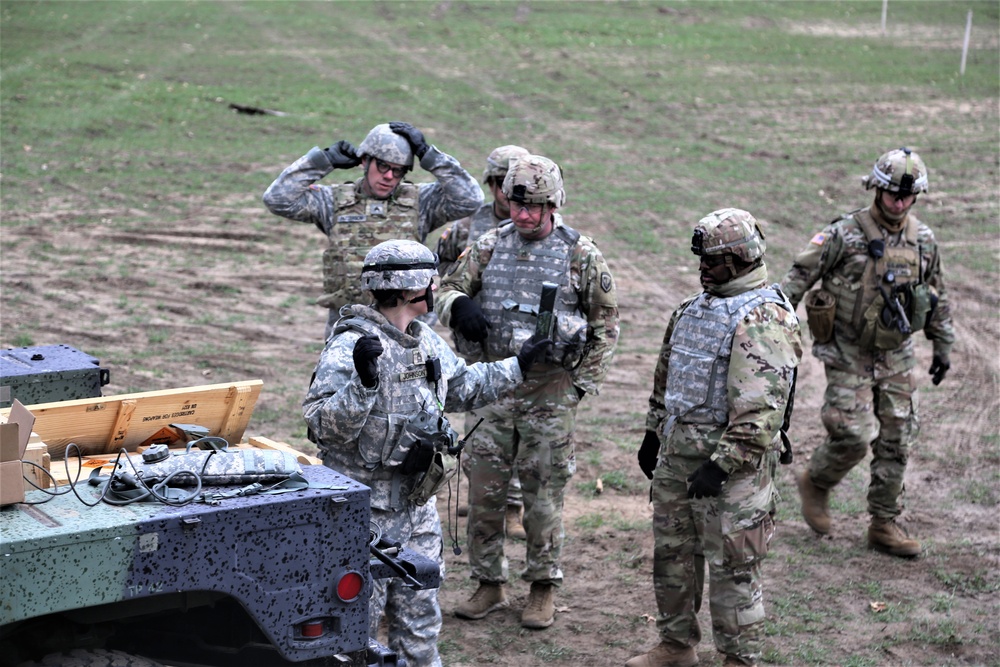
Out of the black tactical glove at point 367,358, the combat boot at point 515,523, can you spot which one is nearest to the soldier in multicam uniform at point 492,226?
the combat boot at point 515,523

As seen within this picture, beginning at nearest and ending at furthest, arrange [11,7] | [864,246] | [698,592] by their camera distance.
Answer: [698,592] < [864,246] < [11,7]

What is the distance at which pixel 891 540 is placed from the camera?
805 centimetres

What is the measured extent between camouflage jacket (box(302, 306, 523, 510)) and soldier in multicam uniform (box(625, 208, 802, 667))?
50.1 inches

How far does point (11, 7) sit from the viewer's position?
90.7 ft

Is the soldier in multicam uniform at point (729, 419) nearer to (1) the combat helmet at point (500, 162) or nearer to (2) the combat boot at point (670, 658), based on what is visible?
(2) the combat boot at point (670, 658)

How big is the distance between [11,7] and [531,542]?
25156mm

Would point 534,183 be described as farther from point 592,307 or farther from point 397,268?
point 397,268

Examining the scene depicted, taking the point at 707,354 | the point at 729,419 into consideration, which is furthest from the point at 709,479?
the point at 707,354

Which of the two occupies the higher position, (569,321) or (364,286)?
(364,286)

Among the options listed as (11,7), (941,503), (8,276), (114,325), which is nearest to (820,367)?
(941,503)

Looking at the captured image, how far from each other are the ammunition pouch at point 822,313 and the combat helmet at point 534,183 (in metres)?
2.31

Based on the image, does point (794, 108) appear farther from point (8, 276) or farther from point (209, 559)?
point (209, 559)

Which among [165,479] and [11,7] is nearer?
[165,479]

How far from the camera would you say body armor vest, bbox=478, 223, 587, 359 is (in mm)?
6754
